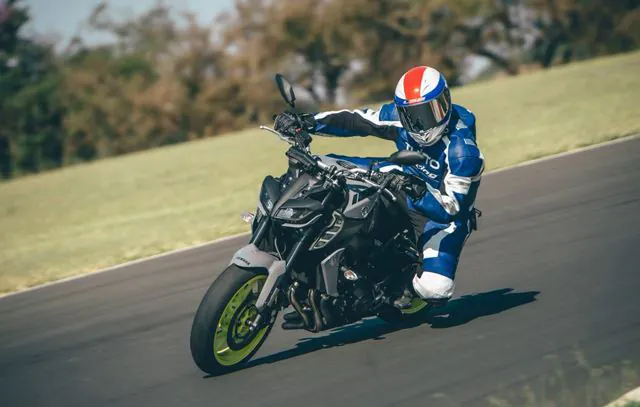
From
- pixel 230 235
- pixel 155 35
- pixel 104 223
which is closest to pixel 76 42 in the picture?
pixel 155 35

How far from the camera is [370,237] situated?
6.92m

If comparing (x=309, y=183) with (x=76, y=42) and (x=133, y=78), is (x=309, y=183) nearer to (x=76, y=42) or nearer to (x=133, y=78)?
(x=133, y=78)

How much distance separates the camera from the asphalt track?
6.30m

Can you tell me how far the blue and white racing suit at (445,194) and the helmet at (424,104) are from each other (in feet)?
0.47

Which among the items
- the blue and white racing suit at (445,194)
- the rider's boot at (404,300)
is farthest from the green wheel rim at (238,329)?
the blue and white racing suit at (445,194)

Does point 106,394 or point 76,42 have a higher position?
point 76,42

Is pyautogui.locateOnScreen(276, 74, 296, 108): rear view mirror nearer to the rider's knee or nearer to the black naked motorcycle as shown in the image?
the black naked motorcycle

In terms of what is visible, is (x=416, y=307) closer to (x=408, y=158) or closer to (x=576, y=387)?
(x=408, y=158)

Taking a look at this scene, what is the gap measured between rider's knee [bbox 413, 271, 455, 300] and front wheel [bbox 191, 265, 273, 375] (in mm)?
1120

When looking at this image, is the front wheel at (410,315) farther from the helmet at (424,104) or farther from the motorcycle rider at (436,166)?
the helmet at (424,104)

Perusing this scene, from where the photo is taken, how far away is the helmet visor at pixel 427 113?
703cm

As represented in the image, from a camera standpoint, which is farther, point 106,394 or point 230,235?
point 230,235

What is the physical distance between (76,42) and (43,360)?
1687 inches

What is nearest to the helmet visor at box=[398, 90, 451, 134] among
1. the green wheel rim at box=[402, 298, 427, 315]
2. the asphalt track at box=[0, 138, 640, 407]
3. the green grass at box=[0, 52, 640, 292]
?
the green wheel rim at box=[402, 298, 427, 315]
